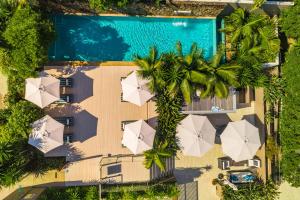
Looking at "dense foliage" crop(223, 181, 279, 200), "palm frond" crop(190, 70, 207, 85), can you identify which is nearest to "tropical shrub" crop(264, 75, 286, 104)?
"palm frond" crop(190, 70, 207, 85)

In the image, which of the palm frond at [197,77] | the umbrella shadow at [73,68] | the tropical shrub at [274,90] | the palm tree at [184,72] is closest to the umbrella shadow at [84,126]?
the umbrella shadow at [73,68]

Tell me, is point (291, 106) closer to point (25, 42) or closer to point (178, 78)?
point (178, 78)

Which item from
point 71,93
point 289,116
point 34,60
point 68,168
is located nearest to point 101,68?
point 71,93

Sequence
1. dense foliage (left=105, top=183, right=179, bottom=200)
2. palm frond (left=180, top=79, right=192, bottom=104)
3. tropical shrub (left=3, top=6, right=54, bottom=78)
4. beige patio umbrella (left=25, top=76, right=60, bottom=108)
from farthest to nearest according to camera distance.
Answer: dense foliage (left=105, top=183, right=179, bottom=200) → palm frond (left=180, top=79, right=192, bottom=104) → beige patio umbrella (left=25, top=76, right=60, bottom=108) → tropical shrub (left=3, top=6, right=54, bottom=78)

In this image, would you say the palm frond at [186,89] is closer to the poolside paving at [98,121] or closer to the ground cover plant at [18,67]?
the poolside paving at [98,121]

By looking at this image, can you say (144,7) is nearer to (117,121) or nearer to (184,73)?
(184,73)

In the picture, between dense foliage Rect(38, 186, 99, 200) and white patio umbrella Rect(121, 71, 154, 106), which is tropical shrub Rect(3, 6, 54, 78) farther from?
dense foliage Rect(38, 186, 99, 200)
